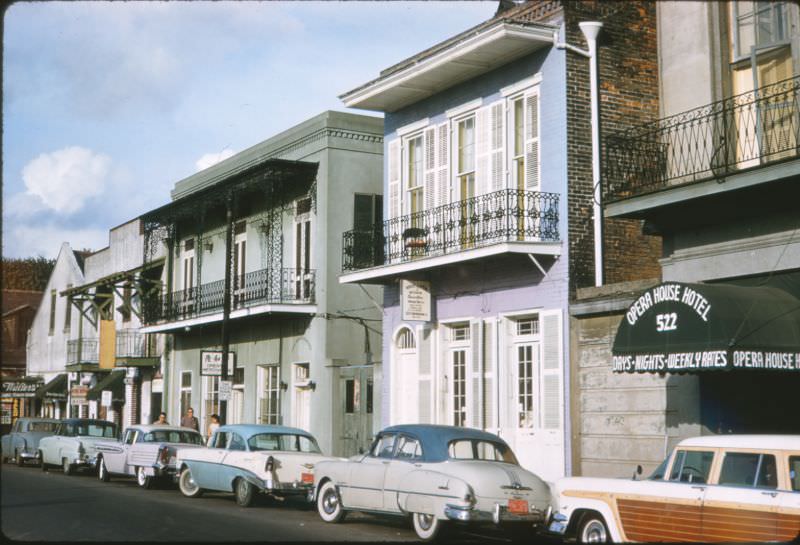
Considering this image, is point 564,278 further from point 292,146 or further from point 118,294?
point 118,294

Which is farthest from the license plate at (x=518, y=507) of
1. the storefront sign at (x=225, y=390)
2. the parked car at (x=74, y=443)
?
the parked car at (x=74, y=443)

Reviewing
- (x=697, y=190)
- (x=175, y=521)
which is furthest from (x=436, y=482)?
(x=697, y=190)

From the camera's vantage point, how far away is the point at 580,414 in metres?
18.7

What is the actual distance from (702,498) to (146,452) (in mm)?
14350

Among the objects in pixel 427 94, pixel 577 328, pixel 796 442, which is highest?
pixel 427 94

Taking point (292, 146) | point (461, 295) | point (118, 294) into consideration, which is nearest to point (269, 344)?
point (292, 146)

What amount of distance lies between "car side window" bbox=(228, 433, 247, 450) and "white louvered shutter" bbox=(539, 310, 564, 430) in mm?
5455

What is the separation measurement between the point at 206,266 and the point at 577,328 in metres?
18.0

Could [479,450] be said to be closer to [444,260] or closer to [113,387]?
[444,260]

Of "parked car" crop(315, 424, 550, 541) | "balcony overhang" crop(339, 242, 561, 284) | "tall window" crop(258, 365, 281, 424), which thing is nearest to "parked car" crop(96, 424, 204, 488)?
"balcony overhang" crop(339, 242, 561, 284)

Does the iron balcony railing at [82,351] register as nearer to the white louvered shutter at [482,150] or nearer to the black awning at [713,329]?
the white louvered shutter at [482,150]

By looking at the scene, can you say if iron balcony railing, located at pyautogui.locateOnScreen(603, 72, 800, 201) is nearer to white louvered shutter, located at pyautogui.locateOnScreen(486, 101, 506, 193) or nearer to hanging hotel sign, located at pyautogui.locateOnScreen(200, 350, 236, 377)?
white louvered shutter, located at pyautogui.locateOnScreen(486, 101, 506, 193)

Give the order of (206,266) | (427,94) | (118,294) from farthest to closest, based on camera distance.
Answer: (118,294) → (206,266) → (427,94)

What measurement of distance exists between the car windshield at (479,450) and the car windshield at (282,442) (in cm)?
511
